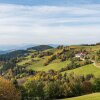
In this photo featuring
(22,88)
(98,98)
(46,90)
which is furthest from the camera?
(46,90)

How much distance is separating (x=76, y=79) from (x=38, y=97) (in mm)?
27766

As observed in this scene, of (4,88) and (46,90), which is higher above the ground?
(4,88)

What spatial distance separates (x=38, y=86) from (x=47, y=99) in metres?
6.24

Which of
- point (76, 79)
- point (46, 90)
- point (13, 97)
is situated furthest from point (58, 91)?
point (13, 97)

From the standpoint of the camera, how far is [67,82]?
155625 mm

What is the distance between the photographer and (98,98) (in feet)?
298

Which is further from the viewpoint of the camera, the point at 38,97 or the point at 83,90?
the point at 83,90

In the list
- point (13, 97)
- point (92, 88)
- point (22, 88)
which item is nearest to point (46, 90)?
point (22, 88)

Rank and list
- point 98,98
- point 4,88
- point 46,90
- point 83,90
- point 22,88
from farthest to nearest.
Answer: point 83,90
point 46,90
point 22,88
point 98,98
point 4,88

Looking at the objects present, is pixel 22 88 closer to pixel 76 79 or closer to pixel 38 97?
pixel 38 97

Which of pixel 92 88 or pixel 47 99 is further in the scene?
pixel 92 88

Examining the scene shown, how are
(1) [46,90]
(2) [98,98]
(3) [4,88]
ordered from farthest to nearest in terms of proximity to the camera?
1. (1) [46,90]
2. (2) [98,98]
3. (3) [4,88]

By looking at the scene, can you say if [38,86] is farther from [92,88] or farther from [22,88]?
[92,88]

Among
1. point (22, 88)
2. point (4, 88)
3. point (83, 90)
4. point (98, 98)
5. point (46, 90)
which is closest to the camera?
point (4, 88)
